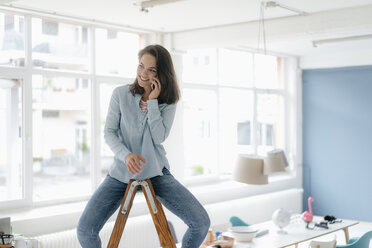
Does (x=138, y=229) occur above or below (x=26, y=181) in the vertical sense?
below

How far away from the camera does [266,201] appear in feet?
24.3

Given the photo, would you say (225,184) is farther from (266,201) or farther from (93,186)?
(93,186)

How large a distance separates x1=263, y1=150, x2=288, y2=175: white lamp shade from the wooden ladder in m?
1.71

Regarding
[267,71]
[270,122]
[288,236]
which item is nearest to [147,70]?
[288,236]

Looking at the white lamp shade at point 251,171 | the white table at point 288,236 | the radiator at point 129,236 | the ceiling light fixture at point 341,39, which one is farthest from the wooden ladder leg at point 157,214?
the ceiling light fixture at point 341,39

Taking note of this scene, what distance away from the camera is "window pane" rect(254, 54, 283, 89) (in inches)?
316

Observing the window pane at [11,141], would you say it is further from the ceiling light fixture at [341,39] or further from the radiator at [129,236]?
the ceiling light fixture at [341,39]

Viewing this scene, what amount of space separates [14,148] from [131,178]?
3009 mm

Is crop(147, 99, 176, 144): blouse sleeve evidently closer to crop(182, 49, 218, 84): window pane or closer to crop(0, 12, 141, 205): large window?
crop(0, 12, 141, 205): large window

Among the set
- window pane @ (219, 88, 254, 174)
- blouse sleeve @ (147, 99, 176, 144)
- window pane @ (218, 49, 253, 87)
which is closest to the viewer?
blouse sleeve @ (147, 99, 176, 144)

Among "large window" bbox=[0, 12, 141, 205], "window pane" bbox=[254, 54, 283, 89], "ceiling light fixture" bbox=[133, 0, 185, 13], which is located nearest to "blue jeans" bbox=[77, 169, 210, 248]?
"ceiling light fixture" bbox=[133, 0, 185, 13]

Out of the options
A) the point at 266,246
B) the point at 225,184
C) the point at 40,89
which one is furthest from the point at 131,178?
the point at 225,184

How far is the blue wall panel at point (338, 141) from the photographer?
7.88 metres

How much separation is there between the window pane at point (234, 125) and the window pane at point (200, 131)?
21cm
